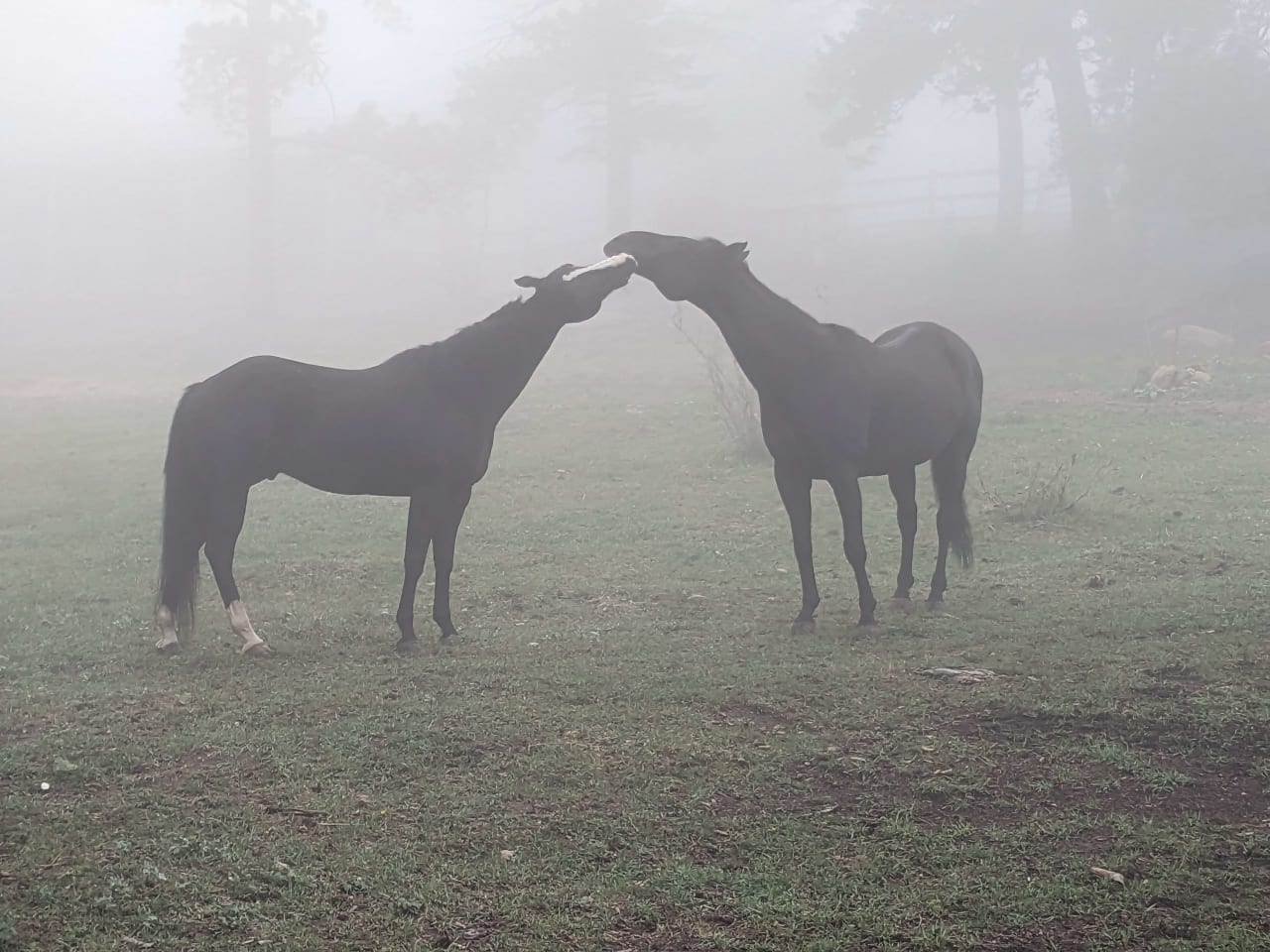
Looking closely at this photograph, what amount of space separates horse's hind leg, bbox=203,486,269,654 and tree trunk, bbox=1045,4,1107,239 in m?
21.5

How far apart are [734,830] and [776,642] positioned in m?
2.59

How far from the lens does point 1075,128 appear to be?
23438 millimetres

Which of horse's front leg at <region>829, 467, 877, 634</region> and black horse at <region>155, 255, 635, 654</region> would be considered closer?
black horse at <region>155, 255, 635, 654</region>

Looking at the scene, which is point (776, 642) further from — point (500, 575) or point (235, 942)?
point (235, 942)

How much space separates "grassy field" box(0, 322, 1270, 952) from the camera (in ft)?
10.2

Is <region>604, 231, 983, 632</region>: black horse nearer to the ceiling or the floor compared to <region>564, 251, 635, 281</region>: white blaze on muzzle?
nearer to the floor

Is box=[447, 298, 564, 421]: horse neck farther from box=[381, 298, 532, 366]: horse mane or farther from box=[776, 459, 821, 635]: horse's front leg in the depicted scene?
box=[776, 459, 821, 635]: horse's front leg

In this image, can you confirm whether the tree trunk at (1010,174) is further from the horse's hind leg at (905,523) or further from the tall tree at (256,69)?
the horse's hind leg at (905,523)

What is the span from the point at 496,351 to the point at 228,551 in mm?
1731

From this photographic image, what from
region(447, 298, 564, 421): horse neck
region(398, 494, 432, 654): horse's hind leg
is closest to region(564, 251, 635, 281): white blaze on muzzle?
region(447, 298, 564, 421): horse neck

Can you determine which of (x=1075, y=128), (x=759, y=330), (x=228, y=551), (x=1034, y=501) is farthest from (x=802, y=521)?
(x=1075, y=128)

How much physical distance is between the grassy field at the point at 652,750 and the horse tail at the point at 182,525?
300 mm

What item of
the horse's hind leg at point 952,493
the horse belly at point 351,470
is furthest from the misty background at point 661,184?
the horse belly at point 351,470

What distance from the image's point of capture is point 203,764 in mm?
4250
